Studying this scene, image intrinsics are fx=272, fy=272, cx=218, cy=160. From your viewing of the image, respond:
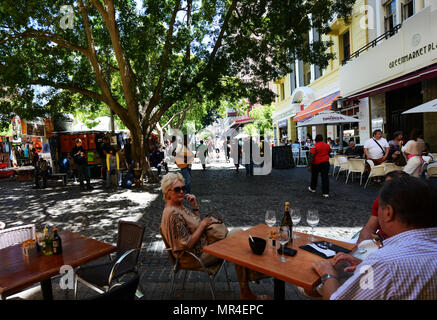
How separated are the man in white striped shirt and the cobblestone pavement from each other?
1880 millimetres

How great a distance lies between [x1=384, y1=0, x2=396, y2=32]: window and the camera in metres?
12.1

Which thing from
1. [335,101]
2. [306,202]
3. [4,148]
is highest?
[335,101]

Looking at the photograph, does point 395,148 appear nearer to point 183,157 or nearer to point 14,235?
point 183,157

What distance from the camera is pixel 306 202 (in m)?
7.43

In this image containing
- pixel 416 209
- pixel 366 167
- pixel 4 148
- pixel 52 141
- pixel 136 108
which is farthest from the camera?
pixel 4 148

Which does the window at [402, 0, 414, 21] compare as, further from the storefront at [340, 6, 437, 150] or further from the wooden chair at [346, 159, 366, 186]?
the wooden chair at [346, 159, 366, 186]

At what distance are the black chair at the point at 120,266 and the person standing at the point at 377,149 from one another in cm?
868

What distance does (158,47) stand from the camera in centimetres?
1259

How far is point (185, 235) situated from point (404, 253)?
1.93m

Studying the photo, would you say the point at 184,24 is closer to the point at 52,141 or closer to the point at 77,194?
the point at 77,194

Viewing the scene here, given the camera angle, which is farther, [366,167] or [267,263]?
[366,167]
